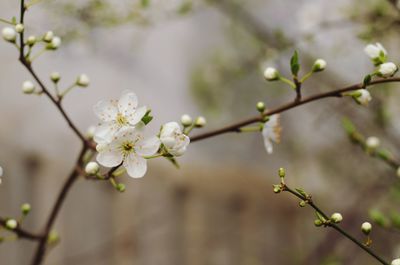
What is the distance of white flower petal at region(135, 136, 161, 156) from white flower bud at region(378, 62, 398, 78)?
298mm

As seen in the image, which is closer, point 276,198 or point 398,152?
point 398,152

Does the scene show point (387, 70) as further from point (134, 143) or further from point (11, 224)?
point (11, 224)

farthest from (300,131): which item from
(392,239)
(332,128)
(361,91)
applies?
(361,91)

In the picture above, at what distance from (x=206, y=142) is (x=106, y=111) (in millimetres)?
2585

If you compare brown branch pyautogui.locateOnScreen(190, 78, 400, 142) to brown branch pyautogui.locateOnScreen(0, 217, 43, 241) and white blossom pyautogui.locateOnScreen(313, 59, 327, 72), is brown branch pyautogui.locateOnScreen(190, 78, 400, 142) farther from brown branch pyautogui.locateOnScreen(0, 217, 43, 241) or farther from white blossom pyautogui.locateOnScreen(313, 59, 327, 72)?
brown branch pyautogui.locateOnScreen(0, 217, 43, 241)

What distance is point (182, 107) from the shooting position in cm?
318

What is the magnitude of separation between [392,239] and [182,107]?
4.57 feet

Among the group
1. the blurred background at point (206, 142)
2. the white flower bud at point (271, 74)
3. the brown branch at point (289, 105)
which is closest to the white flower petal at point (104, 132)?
the brown branch at point (289, 105)

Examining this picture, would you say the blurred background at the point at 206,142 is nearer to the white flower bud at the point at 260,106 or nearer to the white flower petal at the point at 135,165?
the white flower bud at the point at 260,106

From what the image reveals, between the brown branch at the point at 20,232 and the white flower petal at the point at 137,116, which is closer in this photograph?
the white flower petal at the point at 137,116

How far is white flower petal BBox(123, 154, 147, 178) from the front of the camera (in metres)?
0.67

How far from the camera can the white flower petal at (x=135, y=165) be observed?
67 cm

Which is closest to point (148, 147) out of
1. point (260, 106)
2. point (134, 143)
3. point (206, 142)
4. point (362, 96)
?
point (134, 143)

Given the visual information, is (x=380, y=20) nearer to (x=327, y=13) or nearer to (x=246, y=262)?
(x=327, y=13)
